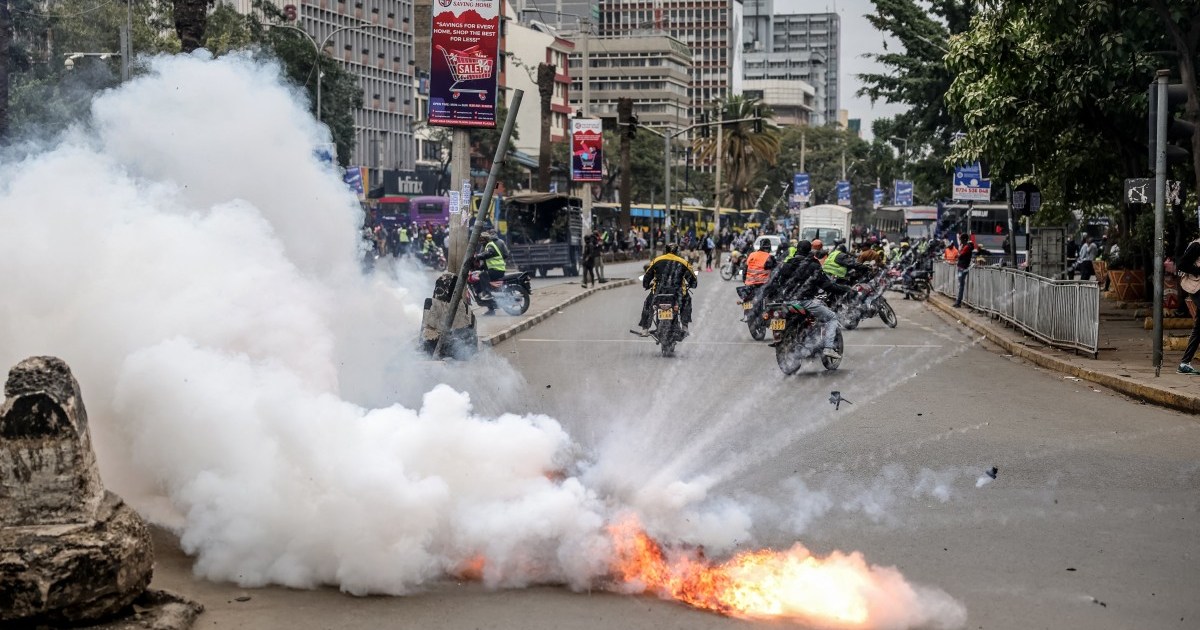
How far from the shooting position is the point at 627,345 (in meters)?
21.7

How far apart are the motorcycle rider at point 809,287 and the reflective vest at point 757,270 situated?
231 inches

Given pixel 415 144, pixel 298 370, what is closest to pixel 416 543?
pixel 298 370

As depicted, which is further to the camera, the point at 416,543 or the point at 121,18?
the point at 121,18

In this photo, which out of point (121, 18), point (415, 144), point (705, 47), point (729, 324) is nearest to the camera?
point (729, 324)

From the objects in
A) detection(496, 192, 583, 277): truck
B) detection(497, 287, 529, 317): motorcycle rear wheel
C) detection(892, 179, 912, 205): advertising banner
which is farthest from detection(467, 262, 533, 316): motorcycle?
detection(892, 179, 912, 205): advertising banner

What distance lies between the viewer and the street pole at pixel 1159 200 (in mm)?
14984

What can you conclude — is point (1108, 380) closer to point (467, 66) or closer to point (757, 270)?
point (757, 270)

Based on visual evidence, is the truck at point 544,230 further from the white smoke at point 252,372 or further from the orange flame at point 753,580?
the orange flame at point 753,580

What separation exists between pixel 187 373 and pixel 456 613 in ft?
6.71

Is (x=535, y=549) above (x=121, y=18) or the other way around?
the other way around

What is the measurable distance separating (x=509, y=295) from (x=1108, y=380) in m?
14.2

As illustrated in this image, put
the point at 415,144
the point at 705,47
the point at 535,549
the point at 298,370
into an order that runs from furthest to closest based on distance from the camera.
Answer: the point at 705,47, the point at 415,144, the point at 298,370, the point at 535,549

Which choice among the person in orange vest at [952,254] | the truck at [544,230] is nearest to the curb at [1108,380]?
the person in orange vest at [952,254]

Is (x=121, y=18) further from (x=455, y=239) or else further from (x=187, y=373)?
(x=187, y=373)
